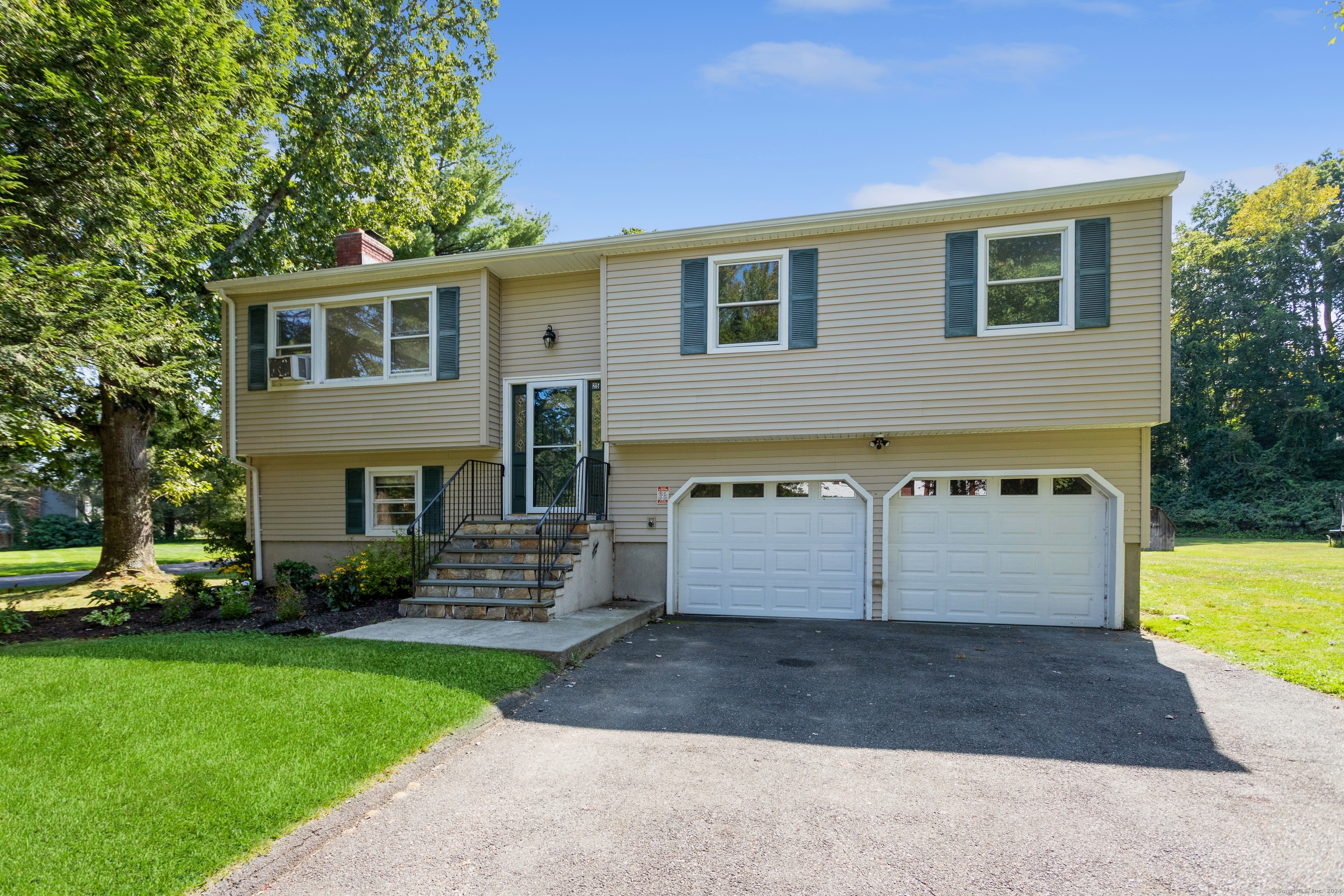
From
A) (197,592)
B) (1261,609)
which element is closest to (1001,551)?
(1261,609)

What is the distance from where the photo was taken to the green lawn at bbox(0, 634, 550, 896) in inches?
117

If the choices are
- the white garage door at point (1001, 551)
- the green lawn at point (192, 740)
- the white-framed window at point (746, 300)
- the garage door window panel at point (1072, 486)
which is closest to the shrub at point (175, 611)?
the green lawn at point (192, 740)

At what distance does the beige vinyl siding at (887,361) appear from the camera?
8156 millimetres

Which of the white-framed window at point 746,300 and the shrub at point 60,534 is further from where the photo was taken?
the shrub at point 60,534

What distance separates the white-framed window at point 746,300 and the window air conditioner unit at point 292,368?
6.53 metres

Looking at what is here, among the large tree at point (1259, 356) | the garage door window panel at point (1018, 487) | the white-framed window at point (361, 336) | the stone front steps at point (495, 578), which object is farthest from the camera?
the large tree at point (1259, 356)

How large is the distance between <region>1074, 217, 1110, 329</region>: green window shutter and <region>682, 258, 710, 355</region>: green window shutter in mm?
4505

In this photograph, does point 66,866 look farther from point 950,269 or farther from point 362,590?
point 950,269

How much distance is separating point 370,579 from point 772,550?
5568 millimetres

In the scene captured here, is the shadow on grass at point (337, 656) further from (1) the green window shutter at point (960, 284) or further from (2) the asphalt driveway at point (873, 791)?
(1) the green window shutter at point (960, 284)

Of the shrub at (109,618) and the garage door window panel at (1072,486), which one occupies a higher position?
the garage door window panel at (1072,486)

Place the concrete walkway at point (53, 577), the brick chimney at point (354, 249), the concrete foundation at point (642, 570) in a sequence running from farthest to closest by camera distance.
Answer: the concrete walkway at point (53, 577), the brick chimney at point (354, 249), the concrete foundation at point (642, 570)

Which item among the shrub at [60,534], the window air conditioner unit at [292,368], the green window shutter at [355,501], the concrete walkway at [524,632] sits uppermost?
the window air conditioner unit at [292,368]

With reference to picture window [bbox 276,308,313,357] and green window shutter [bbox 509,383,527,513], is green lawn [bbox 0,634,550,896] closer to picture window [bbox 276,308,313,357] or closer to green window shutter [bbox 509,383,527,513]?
green window shutter [bbox 509,383,527,513]
